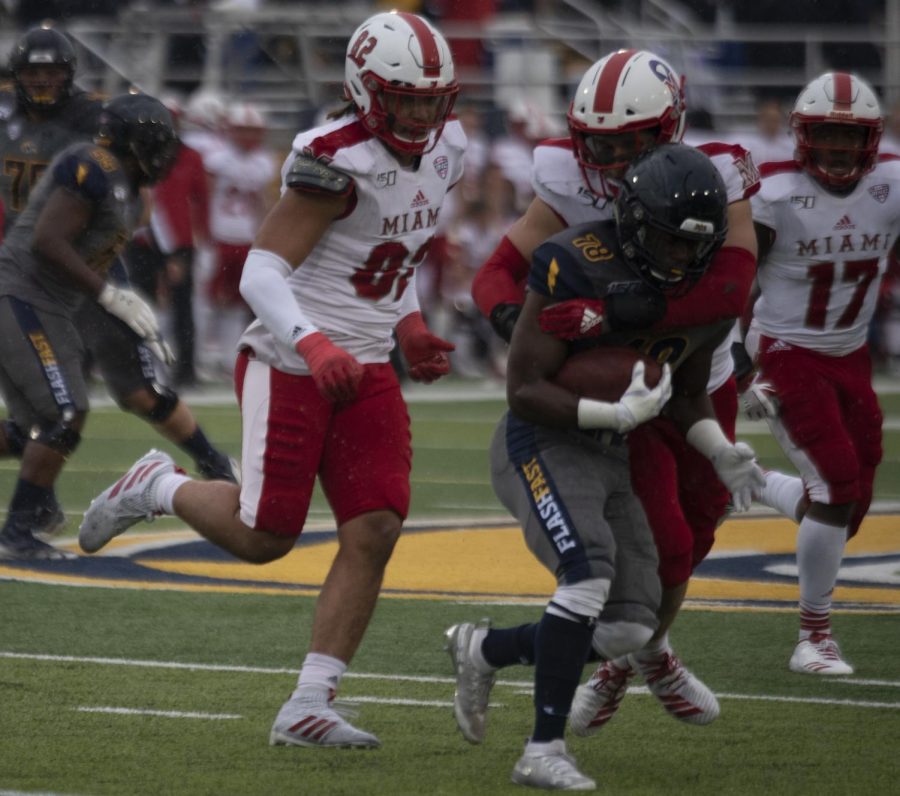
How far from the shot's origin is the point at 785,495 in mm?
6660

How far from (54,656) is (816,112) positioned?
9.68 feet

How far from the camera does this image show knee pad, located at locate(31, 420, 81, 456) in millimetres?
7188

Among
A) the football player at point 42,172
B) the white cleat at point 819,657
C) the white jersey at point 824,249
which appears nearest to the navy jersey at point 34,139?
the football player at point 42,172

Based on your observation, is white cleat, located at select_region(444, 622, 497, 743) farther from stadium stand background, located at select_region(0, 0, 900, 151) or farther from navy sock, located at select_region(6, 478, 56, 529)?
stadium stand background, located at select_region(0, 0, 900, 151)

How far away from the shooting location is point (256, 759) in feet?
14.8

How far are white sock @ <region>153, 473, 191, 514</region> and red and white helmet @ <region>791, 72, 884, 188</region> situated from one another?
2.39 metres

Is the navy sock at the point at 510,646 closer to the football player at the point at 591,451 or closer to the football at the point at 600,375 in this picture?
the football player at the point at 591,451

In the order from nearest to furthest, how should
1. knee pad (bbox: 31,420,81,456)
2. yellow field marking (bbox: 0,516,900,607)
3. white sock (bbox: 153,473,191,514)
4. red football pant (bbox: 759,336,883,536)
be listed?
white sock (bbox: 153,473,191,514), red football pant (bbox: 759,336,883,536), yellow field marking (bbox: 0,516,900,607), knee pad (bbox: 31,420,81,456)

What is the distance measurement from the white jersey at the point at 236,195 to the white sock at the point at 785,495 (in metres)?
8.57

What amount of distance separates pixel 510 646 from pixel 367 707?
0.69 metres

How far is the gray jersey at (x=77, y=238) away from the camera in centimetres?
710

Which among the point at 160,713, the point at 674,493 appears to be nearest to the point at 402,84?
the point at 674,493

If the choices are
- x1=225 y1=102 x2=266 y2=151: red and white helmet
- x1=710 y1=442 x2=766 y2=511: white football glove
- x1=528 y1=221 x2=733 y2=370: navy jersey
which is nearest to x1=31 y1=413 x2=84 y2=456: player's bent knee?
x1=528 y1=221 x2=733 y2=370: navy jersey

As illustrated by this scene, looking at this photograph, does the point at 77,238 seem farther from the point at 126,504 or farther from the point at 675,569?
the point at 675,569
